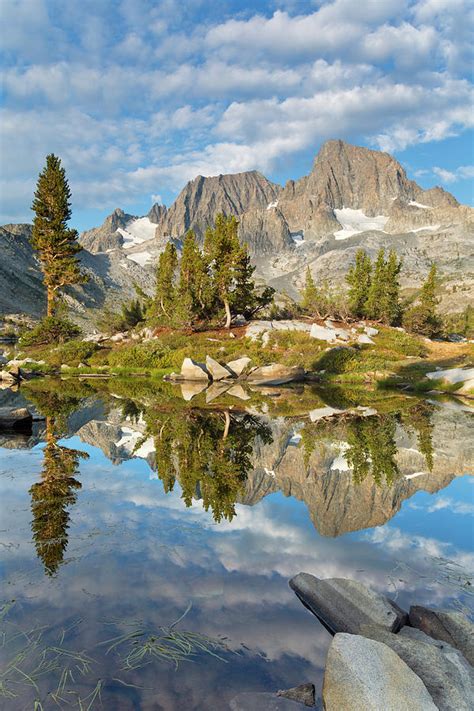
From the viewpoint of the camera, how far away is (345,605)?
18.4 ft

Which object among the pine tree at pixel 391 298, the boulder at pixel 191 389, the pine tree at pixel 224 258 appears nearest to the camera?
the boulder at pixel 191 389

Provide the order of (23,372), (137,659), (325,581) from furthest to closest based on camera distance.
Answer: (23,372) < (325,581) < (137,659)

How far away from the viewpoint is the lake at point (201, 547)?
4578 millimetres

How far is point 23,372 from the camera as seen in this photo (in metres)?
39.5

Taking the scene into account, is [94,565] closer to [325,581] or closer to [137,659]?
[137,659]

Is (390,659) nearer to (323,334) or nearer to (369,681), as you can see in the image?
(369,681)

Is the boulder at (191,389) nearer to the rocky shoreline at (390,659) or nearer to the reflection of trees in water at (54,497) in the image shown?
the reflection of trees in water at (54,497)

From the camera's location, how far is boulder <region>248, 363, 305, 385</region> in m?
36.2

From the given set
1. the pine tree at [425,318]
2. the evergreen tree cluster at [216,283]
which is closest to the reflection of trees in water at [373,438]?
the evergreen tree cluster at [216,283]

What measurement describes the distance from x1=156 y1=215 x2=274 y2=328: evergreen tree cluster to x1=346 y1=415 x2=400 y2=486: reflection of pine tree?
3139 cm

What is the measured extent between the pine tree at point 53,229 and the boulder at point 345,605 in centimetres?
5188

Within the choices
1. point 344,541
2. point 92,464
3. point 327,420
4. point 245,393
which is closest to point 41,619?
point 344,541

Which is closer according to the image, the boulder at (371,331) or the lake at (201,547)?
the lake at (201,547)

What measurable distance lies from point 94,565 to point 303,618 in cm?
322
